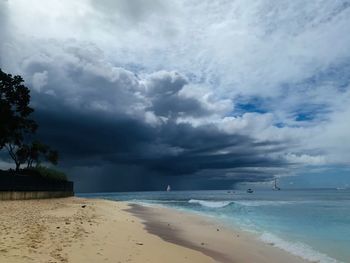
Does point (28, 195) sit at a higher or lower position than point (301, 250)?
higher

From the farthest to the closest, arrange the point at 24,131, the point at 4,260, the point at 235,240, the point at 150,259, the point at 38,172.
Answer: the point at 38,172 → the point at 24,131 → the point at 235,240 → the point at 150,259 → the point at 4,260

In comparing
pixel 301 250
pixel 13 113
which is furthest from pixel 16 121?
pixel 301 250

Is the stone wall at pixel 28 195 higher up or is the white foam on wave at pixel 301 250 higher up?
the stone wall at pixel 28 195

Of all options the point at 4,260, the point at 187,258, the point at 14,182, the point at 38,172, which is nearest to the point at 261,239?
the point at 187,258

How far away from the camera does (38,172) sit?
5347 centimetres

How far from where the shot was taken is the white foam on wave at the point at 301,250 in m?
13.6

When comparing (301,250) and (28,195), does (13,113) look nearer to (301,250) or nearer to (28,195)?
(28,195)

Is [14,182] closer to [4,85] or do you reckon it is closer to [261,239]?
[4,85]

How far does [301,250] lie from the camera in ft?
50.1

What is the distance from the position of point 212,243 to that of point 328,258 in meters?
4.68

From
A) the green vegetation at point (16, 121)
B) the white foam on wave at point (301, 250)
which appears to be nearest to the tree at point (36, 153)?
the green vegetation at point (16, 121)

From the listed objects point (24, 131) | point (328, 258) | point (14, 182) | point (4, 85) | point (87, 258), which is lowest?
point (328, 258)

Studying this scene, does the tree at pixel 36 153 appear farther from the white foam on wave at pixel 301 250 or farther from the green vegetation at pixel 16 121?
the white foam on wave at pixel 301 250

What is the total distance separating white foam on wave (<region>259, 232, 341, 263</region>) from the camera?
13.6 metres
